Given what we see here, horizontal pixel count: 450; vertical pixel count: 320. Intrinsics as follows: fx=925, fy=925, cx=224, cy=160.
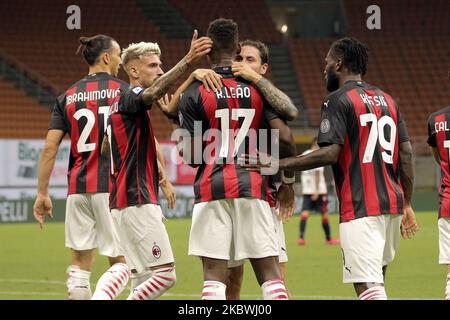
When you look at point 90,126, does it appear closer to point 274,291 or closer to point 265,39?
point 274,291

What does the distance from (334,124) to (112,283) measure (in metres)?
2.26

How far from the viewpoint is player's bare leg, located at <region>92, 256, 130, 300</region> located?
7.16 m

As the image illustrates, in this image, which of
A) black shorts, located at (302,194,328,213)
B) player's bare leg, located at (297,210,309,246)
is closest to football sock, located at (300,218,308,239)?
player's bare leg, located at (297,210,309,246)

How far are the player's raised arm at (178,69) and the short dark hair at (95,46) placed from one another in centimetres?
168

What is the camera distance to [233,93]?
20.4 ft

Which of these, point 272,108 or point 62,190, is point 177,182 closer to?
point 62,190

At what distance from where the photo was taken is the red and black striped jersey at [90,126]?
8.04m

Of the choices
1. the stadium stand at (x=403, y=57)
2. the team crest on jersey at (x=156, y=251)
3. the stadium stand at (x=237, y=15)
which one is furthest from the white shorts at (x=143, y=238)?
the stadium stand at (x=237, y=15)

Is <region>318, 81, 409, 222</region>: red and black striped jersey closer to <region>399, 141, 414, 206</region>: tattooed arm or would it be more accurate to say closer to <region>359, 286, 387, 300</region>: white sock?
<region>399, 141, 414, 206</region>: tattooed arm

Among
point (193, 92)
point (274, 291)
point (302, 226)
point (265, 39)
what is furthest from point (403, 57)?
point (274, 291)

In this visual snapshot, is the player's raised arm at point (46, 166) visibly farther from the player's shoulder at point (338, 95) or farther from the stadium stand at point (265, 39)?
the stadium stand at point (265, 39)

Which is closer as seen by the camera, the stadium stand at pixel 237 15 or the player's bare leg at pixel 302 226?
the player's bare leg at pixel 302 226

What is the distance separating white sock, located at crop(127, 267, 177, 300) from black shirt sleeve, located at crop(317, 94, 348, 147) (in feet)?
5.16

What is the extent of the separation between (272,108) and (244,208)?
71 cm
